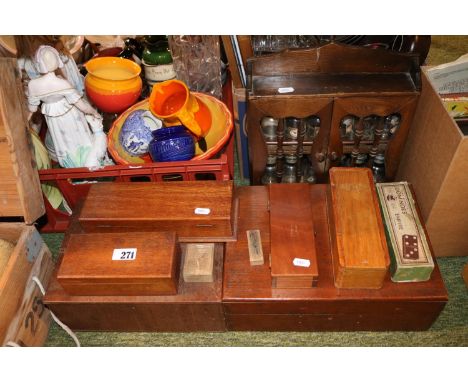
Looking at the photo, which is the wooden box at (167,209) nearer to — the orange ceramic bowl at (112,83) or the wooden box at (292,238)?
the wooden box at (292,238)

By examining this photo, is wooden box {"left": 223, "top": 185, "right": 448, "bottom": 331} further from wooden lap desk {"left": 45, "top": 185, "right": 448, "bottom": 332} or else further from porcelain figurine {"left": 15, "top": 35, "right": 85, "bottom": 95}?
porcelain figurine {"left": 15, "top": 35, "right": 85, "bottom": 95}

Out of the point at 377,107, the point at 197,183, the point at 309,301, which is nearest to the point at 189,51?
the point at 197,183

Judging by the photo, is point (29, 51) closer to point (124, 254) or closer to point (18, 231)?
point (18, 231)

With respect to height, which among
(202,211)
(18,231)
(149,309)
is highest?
(202,211)

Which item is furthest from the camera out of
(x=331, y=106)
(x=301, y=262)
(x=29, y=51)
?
(x=29, y=51)

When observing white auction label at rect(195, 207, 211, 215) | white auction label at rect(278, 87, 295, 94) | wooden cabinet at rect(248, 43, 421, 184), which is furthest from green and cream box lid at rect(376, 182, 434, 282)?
white auction label at rect(195, 207, 211, 215)

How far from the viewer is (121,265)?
42.8 inches

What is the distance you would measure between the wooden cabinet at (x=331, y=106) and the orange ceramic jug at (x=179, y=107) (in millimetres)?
163

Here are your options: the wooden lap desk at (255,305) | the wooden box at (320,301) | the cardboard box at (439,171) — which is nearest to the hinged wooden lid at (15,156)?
the wooden lap desk at (255,305)

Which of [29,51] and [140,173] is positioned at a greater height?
[29,51]

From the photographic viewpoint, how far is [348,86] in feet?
4.23

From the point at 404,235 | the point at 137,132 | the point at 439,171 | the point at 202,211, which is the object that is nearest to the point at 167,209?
the point at 202,211

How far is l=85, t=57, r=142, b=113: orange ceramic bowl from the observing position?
4.58 ft

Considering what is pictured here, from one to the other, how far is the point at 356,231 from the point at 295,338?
0.37m
